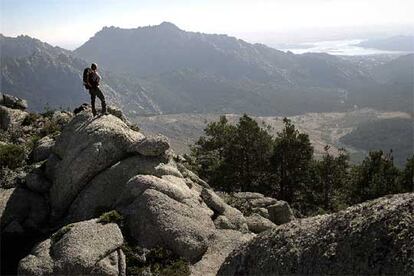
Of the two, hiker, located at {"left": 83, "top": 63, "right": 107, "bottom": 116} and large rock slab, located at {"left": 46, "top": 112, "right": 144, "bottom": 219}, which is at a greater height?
hiker, located at {"left": 83, "top": 63, "right": 107, "bottom": 116}

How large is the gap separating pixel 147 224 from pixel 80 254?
4.71 m

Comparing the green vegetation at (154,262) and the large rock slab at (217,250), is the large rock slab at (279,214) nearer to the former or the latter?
the large rock slab at (217,250)

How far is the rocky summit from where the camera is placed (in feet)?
38.8

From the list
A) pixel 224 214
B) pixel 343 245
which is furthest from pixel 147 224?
pixel 343 245

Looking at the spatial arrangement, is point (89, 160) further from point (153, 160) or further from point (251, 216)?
point (251, 216)

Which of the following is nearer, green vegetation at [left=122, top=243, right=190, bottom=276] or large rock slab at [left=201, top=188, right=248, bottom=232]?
green vegetation at [left=122, top=243, right=190, bottom=276]

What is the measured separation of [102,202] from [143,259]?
728 centimetres

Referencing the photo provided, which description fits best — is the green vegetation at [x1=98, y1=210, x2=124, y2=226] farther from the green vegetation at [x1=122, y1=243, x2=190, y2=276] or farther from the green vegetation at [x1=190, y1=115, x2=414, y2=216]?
the green vegetation at [x1=190, y1=115, x2=414, y2=216]

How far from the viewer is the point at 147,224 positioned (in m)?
27.1

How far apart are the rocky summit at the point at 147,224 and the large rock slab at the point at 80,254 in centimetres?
5

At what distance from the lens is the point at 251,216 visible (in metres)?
35.2

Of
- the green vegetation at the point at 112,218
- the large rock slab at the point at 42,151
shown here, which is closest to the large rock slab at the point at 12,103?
the large rock slab at the point at 42,151

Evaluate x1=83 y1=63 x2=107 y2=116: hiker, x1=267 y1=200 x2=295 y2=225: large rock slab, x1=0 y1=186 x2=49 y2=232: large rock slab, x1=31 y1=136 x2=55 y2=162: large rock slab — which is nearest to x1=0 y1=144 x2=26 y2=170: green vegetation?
x1=31 y1=136 x2=55 y2=162: large rock slab

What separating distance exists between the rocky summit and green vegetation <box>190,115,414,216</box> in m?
30.3
